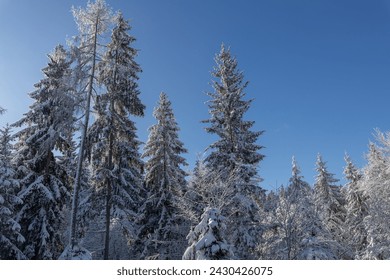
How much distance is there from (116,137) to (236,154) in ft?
26.2

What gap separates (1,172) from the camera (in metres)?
17.2

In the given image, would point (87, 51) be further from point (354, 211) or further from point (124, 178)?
point (354, 211)

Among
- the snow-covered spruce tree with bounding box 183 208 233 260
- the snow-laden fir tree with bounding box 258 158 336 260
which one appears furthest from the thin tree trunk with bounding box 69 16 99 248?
the snow-laden fir tree with bounding box 258 158 336 260

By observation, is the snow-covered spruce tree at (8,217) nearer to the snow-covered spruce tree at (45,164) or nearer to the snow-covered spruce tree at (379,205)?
the snow-covered spruce tree at (45,164)

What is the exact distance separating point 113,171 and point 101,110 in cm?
392

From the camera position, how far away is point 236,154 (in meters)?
21.0

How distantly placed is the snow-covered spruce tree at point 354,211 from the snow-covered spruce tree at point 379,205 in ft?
19.8

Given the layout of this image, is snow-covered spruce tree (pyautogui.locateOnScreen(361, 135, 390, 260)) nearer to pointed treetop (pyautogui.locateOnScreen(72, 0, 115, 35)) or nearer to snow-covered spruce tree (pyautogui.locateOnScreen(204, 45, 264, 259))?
snow-covered spruce tree (pyautogui.locateOnScreen(204, 45, 264, 259))

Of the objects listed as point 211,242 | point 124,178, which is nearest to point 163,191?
point 124,178

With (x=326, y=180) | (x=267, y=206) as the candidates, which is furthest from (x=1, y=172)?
(x=326, y=180)

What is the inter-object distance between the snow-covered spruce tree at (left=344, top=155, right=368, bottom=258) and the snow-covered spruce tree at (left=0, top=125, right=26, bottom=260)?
83.6 ft

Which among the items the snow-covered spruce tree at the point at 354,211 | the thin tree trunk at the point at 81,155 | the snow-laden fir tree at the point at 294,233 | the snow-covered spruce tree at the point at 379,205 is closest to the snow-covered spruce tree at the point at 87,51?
the thin tree trunk at the point at 81,155

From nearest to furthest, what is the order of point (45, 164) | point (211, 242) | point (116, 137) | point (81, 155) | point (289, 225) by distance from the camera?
1. point (211, 242)
2. point (81, 155)
3. point (289, 225)
4. point (45, 164)
5. point (116, 137)
